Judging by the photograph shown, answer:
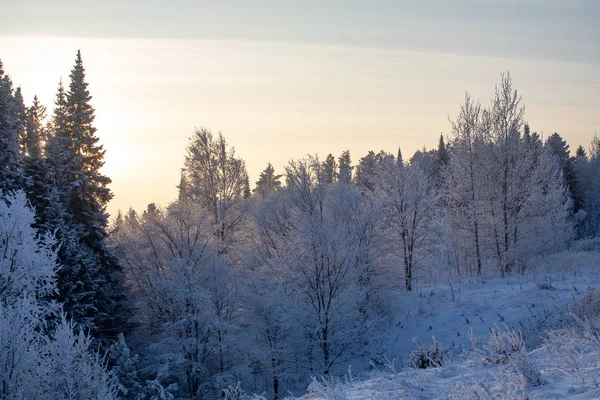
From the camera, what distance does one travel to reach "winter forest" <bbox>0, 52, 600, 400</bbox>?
18125 mm

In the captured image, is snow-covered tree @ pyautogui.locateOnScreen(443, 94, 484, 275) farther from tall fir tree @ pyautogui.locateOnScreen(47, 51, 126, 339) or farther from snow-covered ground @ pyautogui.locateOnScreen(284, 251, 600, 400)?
tall fir tree @ pyautogui.locateOnScreen(47, 51, 126, 339)

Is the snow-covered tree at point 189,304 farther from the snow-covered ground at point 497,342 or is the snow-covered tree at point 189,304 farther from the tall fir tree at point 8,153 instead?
the tall fir tree at point 8,153

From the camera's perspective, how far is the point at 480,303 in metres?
20.3

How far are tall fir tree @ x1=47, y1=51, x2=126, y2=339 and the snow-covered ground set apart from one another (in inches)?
475

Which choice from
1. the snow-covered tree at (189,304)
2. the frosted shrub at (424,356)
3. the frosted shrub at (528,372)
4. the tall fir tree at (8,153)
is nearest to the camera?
the frosted shrub at (528,372)

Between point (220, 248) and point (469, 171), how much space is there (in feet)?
51.9

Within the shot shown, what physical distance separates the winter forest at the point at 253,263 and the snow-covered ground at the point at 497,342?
190 millimetres

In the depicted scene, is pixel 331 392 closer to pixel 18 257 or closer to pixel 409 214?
pixel 18 257

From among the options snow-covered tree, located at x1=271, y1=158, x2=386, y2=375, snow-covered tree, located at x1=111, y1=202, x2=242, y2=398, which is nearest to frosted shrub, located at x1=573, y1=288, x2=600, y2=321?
snow-covered tree, located at x1=271, y1=158, x2=386, y2=375

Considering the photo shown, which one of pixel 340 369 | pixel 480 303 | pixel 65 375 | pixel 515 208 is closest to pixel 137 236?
pixel 340 369

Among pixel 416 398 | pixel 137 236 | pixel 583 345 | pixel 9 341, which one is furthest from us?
pixel 137 236

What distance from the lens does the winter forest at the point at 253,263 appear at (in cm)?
1812

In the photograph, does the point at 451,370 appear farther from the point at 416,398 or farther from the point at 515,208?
the point at 515,208

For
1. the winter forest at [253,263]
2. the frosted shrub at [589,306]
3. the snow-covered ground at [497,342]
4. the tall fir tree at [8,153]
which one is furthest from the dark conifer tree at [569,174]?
the tall fir tree at [8,153]
